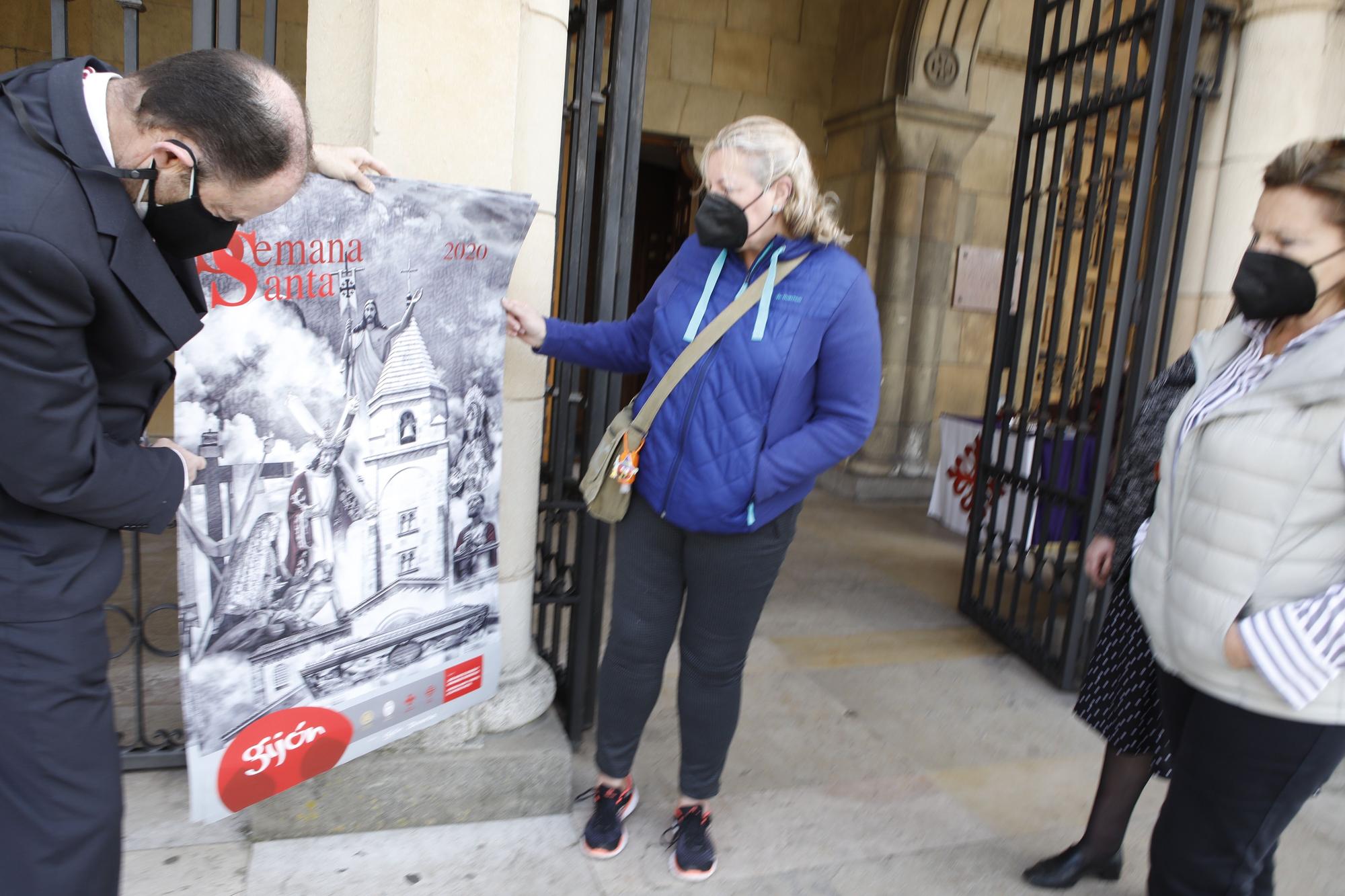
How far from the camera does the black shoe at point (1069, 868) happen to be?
2436 millimetres

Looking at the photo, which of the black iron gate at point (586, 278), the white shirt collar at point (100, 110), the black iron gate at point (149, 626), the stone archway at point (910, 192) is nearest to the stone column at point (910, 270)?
the stone archway at point (910, 192)

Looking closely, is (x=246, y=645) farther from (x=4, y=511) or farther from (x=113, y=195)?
(x=113, y=195)

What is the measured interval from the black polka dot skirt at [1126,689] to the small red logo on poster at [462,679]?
60.2 inches

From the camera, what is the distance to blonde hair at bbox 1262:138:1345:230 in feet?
4.96

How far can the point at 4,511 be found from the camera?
1.31m

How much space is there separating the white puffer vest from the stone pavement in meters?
1.17

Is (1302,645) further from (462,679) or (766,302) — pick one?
(462,679)

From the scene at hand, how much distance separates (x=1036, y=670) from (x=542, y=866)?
97.5 inches

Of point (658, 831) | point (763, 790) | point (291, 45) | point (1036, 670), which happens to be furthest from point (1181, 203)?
point (291, 45)

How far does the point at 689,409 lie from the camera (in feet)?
6.93

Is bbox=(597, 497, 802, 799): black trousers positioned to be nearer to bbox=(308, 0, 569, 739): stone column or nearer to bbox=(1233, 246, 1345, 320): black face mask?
bbox=(308, 0, 569, 739): stone column

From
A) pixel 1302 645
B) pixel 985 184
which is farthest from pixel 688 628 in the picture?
pixel 985 184

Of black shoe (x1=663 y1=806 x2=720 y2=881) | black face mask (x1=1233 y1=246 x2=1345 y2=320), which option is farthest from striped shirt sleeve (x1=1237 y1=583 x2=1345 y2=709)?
black shoe (x1=663 y1=806 x2=720 y2=881)

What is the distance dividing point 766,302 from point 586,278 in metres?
0.88
